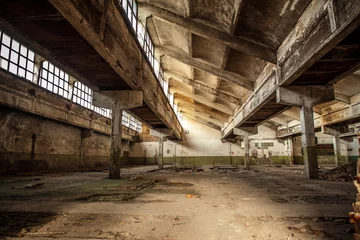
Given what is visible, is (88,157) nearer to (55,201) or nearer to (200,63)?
(200,63)

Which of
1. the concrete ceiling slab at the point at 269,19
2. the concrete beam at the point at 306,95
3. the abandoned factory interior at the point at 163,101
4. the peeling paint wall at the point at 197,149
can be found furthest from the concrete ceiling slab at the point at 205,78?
the peeling paint wall at the point at 197,149

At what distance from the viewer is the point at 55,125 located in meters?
14.5

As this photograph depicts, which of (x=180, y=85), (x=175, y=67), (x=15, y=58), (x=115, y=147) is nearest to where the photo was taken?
(x=115, y=147)

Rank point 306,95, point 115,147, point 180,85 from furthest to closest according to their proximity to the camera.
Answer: point 180,85
point 115,147
point 306,95

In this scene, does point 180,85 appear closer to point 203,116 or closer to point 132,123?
point 203,116

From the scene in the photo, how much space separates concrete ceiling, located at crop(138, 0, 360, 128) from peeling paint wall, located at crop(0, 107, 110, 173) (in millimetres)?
8165

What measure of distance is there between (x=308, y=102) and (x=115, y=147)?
804 cm

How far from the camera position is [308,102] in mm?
9016

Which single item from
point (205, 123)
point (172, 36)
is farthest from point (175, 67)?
point (205, 123)

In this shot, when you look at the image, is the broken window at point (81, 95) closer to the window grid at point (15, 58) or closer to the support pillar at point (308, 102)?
the window grid at point (15, 58)

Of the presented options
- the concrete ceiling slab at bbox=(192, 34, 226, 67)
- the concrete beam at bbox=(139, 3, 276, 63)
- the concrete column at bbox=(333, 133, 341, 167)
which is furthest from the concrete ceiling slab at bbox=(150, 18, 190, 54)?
the concrete column at bbox=(333, 133, 341, 167)

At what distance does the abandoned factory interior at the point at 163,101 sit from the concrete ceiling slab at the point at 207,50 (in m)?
0.07

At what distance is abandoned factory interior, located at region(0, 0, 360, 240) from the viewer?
2.94m

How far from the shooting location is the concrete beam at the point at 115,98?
948 centimetres
